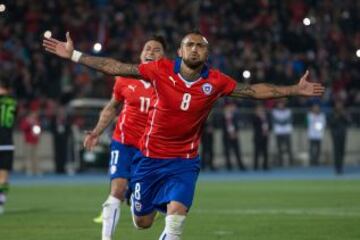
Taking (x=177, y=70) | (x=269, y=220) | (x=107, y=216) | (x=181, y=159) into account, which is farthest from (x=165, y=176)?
(x=269, y=220)

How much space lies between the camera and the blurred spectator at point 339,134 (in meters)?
33.8

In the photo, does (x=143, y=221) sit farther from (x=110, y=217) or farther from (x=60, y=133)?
(x=60, y=133)

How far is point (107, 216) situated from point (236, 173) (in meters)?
21.8

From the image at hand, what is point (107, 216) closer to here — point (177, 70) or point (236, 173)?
point (177, 70)

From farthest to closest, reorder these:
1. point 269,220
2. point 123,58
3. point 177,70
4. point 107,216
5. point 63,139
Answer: point 123,58
point 63,139
point 269,220
point 107,216
point 177,70

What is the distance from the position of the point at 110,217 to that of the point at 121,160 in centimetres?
99

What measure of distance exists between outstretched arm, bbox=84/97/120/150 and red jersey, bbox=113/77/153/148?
0.45 feet

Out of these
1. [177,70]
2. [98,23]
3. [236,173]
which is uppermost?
[98,23]

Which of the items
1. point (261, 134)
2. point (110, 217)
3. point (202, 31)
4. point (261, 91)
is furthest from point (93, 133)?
point (202, 31)

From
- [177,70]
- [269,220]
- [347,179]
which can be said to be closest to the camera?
[177,70]

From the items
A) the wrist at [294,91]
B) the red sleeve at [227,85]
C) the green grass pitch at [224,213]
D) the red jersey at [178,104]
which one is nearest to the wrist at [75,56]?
the red jersey at [178,104]

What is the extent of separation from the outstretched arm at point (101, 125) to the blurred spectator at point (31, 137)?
64.2 feet

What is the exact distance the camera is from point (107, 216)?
1388 cm

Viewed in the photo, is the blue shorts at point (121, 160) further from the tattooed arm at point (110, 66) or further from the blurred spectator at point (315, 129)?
the blurred spectator at point (315, 129)
